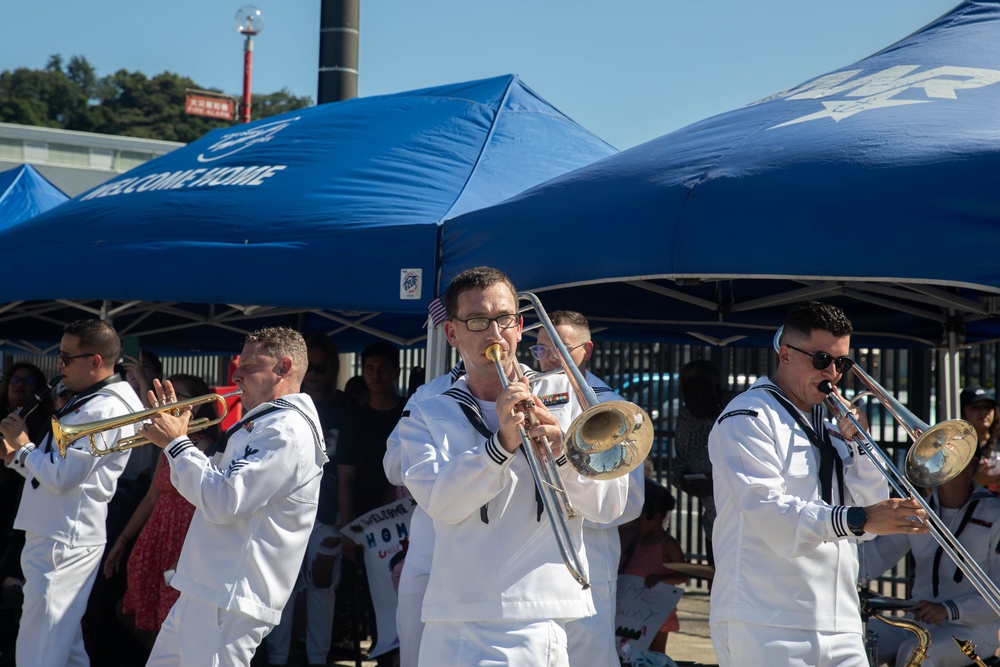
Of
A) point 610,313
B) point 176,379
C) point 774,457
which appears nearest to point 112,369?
point 176,379

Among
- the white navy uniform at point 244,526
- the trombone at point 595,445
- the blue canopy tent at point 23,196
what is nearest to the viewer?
the trombone at point 595,445

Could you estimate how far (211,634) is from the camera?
167 inches

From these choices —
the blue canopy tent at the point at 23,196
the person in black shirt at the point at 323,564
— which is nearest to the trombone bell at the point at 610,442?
the person in black shirt at the point at 323,564

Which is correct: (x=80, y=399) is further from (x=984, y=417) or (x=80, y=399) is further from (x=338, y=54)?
(x=984, y=417)

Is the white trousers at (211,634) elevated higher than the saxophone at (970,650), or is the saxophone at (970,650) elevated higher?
the white trousers at (211,634)

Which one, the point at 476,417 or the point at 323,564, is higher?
the point at 476,417

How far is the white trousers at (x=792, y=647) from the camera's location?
A: 3492 millimetres

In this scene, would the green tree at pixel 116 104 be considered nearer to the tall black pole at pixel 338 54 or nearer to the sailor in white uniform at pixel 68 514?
the tall black pole at pixel 338 54

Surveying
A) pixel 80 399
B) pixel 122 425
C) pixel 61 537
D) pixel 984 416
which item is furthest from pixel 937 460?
pixel 61 537

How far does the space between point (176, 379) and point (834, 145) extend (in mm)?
4301

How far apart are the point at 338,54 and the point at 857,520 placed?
7.26 metres

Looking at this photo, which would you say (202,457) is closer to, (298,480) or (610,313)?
(298,480)

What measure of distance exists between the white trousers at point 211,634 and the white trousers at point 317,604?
8.22 feet

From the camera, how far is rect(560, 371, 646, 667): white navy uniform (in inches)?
176
